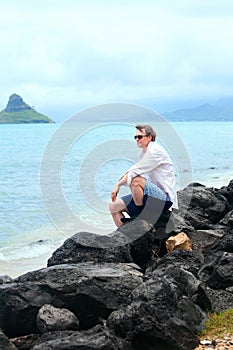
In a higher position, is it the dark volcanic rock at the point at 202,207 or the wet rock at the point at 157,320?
the dark volcanic rock at the point at 202,207

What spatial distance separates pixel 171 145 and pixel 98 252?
3.50 meters

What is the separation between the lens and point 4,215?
67.5ft

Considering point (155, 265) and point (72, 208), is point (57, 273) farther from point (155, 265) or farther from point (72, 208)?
point (72, 208)

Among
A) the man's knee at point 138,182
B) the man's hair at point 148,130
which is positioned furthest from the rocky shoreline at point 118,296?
the man's hair at point 148,130

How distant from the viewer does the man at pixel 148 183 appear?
8586 millimetres

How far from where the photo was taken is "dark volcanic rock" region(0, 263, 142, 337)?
646 centimetres

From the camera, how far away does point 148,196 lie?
855cm

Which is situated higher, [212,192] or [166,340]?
[212,192]

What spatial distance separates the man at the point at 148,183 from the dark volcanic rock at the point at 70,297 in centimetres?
204

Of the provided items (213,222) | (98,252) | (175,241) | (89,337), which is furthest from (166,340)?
(213,222)

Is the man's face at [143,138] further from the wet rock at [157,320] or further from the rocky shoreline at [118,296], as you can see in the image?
the wet rock at [157,320]

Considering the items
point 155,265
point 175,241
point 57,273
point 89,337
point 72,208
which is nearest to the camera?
point 89,337

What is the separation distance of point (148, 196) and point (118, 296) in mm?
2292

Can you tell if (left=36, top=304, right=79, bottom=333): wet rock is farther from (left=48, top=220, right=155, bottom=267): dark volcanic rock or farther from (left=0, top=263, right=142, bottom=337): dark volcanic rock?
(left=48, top=220, right=155, bottom=267): dark volcanic rock
